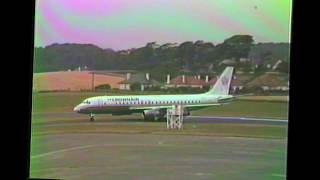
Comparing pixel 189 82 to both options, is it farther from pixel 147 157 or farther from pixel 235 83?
pixel 147 157

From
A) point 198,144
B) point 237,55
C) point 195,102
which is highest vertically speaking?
point 237,55

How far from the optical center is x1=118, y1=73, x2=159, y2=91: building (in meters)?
3.38

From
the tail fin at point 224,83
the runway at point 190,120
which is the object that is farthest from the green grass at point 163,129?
the tail fin at point 224,83

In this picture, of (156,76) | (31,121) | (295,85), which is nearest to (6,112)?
(31,121)

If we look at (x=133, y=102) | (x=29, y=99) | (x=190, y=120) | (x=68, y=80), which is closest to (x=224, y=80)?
(x=190, y=120)

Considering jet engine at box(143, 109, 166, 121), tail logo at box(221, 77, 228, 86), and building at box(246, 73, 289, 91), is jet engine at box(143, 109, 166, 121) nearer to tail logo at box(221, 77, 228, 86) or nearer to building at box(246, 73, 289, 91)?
tail logo at box(221, 77, 228, 86)

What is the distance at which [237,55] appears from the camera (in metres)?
3.32

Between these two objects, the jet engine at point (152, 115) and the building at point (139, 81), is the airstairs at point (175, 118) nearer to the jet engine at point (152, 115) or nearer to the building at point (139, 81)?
the jet engine at point (152, 115)

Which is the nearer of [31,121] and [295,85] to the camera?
[295,85]

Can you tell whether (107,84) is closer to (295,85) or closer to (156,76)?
(156,76)

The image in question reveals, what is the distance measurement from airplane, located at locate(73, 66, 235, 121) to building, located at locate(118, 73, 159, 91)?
68mm

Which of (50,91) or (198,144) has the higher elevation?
(50,91)

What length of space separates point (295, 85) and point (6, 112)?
5.38 feet

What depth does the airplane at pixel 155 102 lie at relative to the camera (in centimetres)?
333
